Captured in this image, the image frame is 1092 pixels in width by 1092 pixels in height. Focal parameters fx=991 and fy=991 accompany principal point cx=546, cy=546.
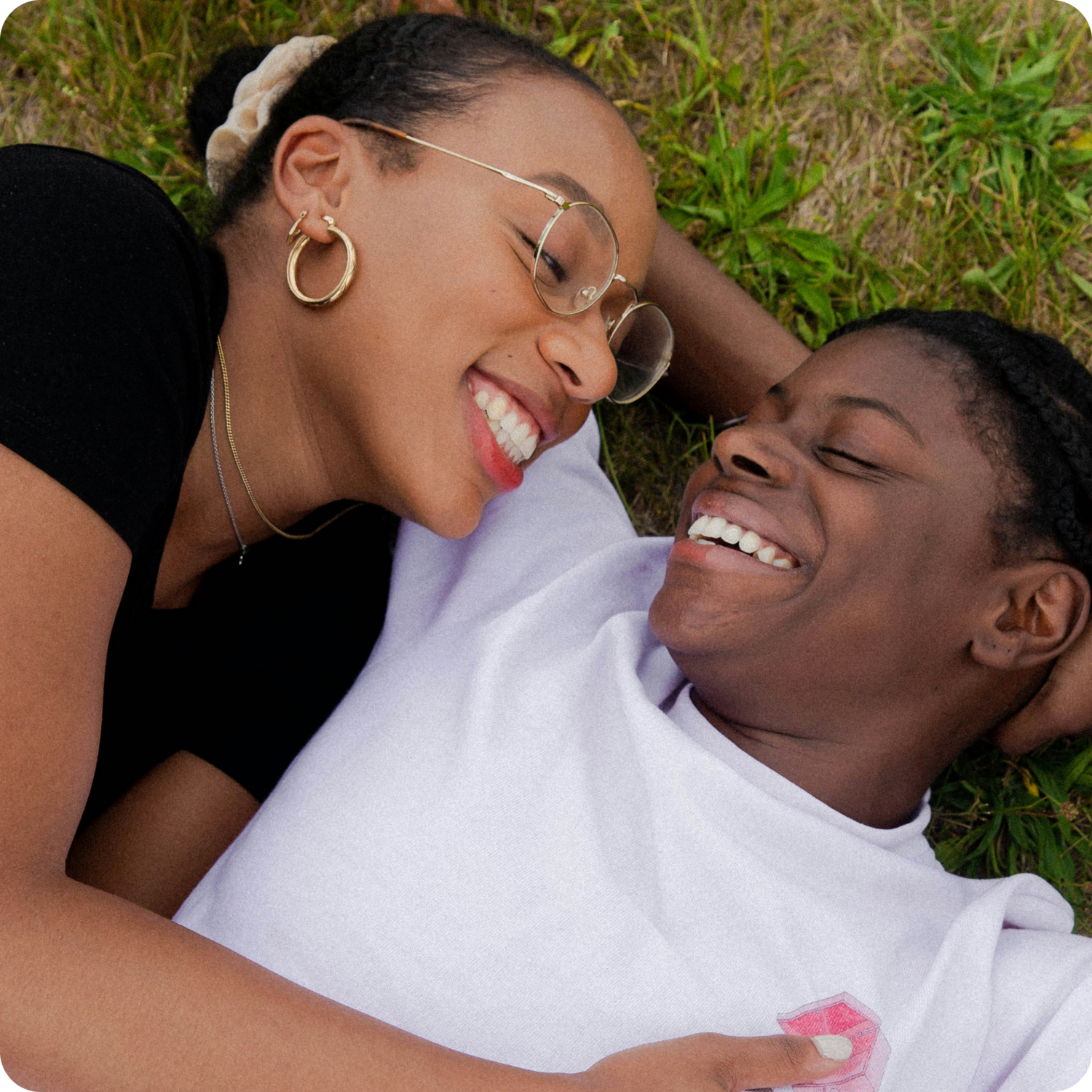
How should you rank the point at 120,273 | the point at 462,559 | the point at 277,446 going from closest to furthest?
1. the point at 120,273
2. the point at 277,446
3. the point at 462,559

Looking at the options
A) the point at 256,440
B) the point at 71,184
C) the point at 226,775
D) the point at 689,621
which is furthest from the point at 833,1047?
the point at 71,184

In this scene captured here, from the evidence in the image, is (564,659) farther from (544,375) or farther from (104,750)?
(104,750)

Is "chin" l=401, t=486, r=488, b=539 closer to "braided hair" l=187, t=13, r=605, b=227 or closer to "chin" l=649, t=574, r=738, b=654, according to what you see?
"chin" l=649, t=574, r=738, b=654

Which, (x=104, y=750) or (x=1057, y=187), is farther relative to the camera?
(x=1057, y=187)

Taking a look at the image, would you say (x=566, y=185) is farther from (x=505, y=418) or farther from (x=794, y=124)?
(x=794, y=124)

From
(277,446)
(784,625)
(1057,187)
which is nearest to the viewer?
(784,625)

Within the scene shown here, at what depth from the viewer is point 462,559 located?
3.00 metres

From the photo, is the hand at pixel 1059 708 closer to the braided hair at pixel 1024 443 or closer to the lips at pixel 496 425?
the braided hair at pixel 1024 443

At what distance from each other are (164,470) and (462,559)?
1.10 m

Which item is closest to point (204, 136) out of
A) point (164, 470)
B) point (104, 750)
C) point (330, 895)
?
point (164, 470)

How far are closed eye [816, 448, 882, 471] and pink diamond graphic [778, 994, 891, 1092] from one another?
1.24 meters

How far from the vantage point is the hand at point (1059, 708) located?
266 cm

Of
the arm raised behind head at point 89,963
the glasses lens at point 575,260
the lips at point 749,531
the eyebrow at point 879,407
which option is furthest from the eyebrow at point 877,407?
the arm raised behind head at point 89,963

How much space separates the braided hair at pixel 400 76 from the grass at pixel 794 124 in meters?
1.07
